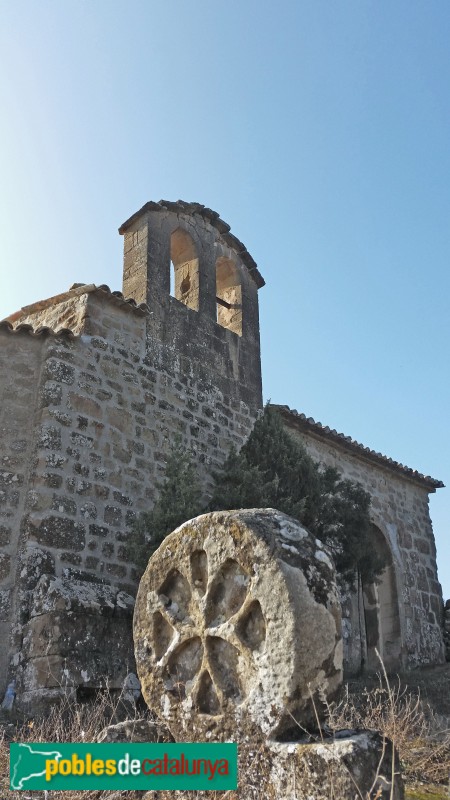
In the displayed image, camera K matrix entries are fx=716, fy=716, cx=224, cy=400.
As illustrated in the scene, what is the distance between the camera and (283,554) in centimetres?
300

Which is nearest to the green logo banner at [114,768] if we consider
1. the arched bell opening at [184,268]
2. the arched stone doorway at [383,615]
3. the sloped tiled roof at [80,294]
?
the sloped tiled roof at [80,294]

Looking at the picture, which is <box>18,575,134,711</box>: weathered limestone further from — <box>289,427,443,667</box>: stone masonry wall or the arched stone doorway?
the arched stone doorway

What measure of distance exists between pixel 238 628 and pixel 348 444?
880 centimetres

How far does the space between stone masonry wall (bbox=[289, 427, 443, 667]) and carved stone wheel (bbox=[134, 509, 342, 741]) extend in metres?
7.56

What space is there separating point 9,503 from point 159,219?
180 inches

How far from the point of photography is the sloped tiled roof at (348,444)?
35.1ft

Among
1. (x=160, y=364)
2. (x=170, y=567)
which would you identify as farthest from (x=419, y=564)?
(x=170, y=567)

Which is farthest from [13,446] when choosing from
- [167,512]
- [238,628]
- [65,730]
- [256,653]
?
[256,653]

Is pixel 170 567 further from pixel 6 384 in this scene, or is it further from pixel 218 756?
pixel 6 384

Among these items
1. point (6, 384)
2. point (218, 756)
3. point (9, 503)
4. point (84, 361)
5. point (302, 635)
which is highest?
point (84, 361)

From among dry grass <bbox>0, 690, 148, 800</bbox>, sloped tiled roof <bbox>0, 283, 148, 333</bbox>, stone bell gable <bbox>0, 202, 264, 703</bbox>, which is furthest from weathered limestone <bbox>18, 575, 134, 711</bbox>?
sloped tiled roof <bbox>0, 283, 148, 333</bbox>

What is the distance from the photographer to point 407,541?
12578mm

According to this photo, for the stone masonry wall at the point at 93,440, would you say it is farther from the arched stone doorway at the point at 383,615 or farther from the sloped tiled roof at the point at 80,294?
the arched stone doorway at the point at 383,615

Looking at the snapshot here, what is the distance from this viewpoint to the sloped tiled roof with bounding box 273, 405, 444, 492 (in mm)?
10688
